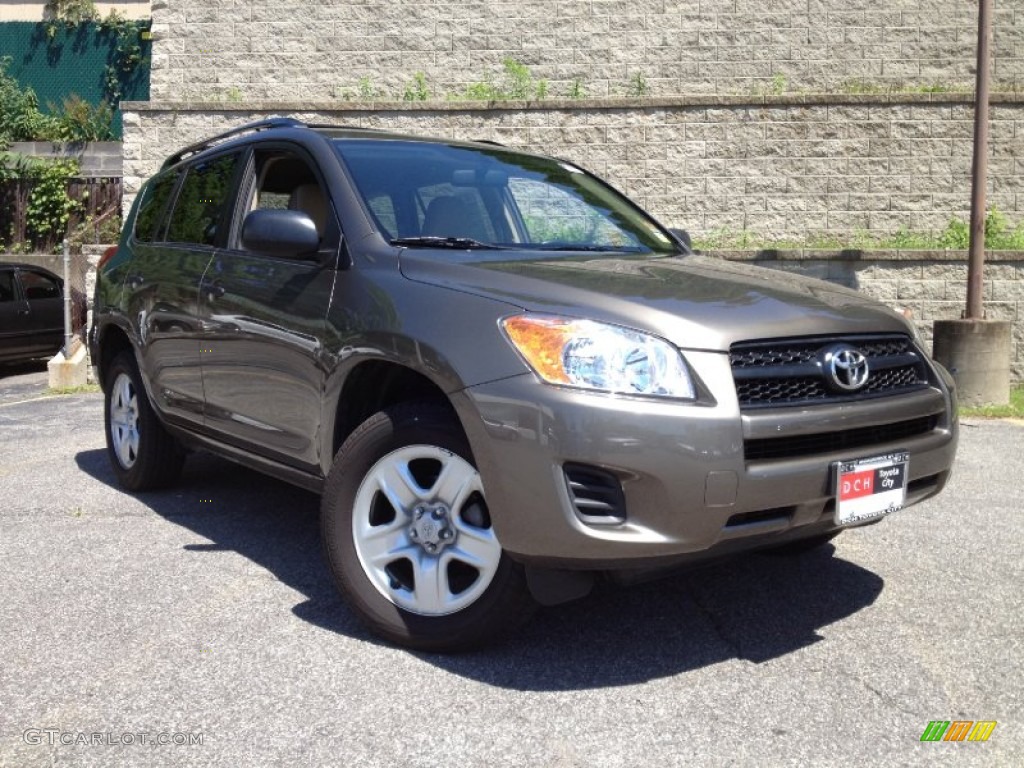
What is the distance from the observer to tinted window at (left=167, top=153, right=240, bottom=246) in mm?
4926

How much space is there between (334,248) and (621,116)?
29.9 feet

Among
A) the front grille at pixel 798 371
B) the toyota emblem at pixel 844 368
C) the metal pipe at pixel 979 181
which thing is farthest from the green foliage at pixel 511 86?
the toyota emblem at pixel 844 368

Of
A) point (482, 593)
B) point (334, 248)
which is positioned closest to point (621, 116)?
point (334, 248)

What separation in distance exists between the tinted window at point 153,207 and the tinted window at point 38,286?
9.06 meters

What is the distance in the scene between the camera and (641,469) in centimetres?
300

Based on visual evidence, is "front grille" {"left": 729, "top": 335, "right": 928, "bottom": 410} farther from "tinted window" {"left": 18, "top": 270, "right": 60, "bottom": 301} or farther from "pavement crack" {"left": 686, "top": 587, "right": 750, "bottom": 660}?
"tinted window" {"left": 18, "top": 270, "right": 60, "bottom": 301}

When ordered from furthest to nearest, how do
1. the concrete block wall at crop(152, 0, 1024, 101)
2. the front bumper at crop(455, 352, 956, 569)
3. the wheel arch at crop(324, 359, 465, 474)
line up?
the concrete block wall at crop(152, 0, 1024, 101), the wheel arch at crop(324, 359, 465, 474), the front bumper at crop(455, 352, 956, 569)

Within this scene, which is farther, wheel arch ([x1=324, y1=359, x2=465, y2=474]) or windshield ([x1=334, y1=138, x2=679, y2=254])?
windshield ([x1=334, y1=138, x2=679, y2=254])

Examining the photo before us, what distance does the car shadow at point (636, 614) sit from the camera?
11.2 feet

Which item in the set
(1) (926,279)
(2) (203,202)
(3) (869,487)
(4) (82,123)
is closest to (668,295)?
(3) (869,487)

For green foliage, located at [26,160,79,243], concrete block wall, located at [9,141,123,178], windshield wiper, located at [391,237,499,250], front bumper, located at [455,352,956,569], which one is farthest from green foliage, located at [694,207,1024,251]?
concrete block wall, located at [9,141,123,178]

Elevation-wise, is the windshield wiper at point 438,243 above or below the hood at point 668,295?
above

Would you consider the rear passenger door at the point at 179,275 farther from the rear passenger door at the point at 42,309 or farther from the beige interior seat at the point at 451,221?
the rear passenger door at the point at 42,309

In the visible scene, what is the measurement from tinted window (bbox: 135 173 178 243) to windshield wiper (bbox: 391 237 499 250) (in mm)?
2202
